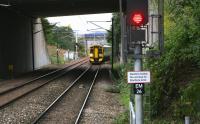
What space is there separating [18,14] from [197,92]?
30.7 metres

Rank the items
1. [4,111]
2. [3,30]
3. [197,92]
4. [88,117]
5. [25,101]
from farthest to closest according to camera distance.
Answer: [3,30] → [25,101] → [4,111] → [88,117] → [197,92]

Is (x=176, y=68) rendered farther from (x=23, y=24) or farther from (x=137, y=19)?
(x=23, y=24)

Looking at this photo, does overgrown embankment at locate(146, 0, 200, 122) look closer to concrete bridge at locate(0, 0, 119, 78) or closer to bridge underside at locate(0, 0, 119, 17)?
concrete bridge at locate(0, 0, 119, 78)

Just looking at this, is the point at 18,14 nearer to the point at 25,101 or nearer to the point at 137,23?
the point at 25,101

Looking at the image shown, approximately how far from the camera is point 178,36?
1147 centimetres

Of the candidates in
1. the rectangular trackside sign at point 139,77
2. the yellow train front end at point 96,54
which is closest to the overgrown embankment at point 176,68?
the rectangular trackside sign at point 139,77

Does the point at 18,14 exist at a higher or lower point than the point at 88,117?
higher

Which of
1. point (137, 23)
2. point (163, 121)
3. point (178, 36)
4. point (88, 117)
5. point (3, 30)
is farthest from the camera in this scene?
point (3, 30)

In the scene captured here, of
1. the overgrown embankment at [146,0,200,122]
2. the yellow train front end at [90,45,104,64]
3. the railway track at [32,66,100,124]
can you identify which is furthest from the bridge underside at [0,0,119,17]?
the yellow train front end at [90,45,104,64]

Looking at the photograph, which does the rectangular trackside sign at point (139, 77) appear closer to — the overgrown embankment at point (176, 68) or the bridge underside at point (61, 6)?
the overgrown embankment at point (176, 68)

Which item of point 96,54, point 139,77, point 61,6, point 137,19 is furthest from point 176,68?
point 96,54

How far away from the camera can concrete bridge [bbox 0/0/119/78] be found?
34062 millimetres

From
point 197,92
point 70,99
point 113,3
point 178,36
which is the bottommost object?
point 70,99

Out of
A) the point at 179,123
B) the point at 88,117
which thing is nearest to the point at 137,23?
the point at 179,123
